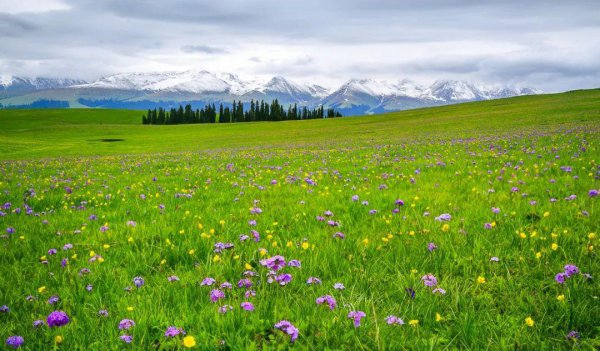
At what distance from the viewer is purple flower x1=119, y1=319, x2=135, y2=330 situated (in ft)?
8.90

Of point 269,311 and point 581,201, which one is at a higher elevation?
point 581,201

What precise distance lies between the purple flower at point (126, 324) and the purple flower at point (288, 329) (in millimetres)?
1094

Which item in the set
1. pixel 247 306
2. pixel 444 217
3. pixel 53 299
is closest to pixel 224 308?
pixel 247 306

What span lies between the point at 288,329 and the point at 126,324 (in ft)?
4.04

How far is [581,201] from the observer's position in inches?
225

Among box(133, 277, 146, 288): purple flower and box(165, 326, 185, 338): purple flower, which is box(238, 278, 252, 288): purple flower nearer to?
box(165, 326, 185, 338): purple flower

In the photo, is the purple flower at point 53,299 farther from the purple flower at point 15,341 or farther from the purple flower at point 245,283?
the purple flower at point 245,283

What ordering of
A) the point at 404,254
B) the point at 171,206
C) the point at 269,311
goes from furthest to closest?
1. the point at 171,206
2. the point at 404,254
3. the point at 269,311

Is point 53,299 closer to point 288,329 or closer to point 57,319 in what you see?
point 57,319

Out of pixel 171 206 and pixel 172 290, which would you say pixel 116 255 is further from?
pixel 171 206

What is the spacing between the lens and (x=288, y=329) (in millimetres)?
2555

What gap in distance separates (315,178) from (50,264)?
7118 mm

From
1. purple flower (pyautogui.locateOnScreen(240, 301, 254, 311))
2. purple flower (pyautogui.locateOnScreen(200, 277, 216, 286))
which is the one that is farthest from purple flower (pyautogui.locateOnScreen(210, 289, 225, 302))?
purple flower (pyautogui.locateOnScreen(240, 301, 254, 311))

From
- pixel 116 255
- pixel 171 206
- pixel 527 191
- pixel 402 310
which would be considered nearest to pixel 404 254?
pixel 402 310
